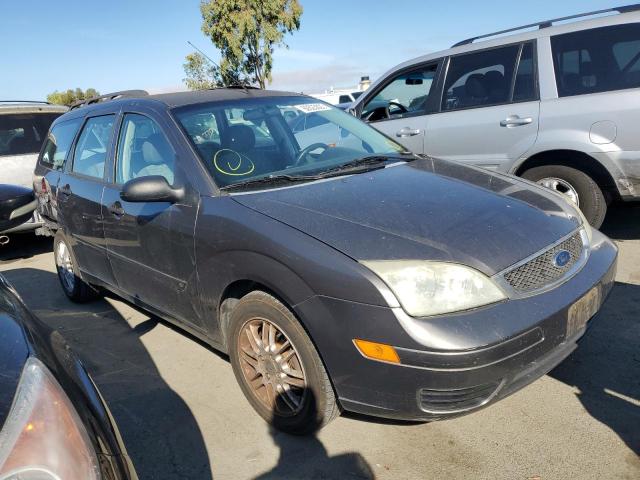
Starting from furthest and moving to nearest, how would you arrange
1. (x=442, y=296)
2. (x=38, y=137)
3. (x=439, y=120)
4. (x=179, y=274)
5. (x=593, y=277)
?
(x=38, y=137) < (x=439, y=120) < (x=179, y=274) < (x=593, y=277) < (x=442, y=296)

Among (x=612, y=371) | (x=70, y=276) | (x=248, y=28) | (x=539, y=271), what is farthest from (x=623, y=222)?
(x=248, y=28)

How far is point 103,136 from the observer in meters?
3.81

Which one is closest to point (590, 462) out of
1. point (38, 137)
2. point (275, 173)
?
point (275, 173)

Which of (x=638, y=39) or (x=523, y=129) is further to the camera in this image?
(x=523, y=129)

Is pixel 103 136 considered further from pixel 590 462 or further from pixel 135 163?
pixel 590 462

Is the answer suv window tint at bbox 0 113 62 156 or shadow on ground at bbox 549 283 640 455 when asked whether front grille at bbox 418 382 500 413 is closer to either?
shadow on ground at bbox 549 283 640 455

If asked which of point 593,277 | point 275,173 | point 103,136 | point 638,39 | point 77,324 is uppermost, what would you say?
point 638,39

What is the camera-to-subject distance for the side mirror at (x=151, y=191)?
273 centimetres

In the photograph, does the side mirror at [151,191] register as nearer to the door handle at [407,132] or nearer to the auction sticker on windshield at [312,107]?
the auction sticker on windshield at [312,107]

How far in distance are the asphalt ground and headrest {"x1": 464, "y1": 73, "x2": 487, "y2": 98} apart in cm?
247

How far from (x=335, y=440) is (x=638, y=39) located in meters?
4.03

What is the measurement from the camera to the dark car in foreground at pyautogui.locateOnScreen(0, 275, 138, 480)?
1107 millimetres

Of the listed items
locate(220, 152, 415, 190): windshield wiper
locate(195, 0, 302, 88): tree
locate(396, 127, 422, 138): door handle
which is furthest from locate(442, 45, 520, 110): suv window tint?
locate(195, 0, 302, 88): tree

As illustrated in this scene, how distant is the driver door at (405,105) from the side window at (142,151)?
9.01ft
